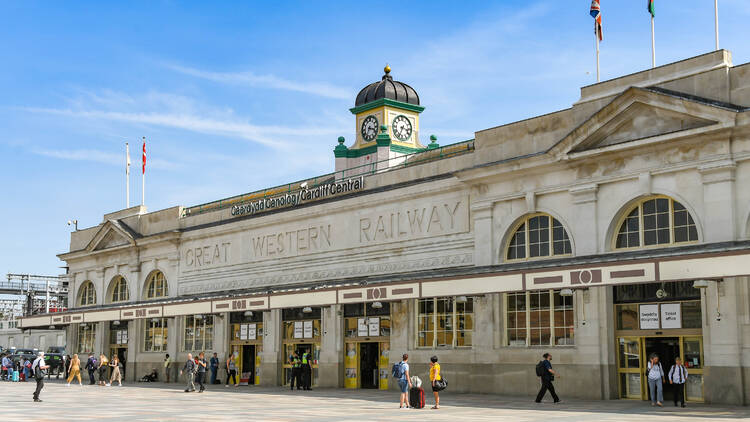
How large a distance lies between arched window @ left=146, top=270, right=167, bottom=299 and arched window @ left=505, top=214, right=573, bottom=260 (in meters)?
24.8

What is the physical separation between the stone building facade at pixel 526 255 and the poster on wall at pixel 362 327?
9 cm

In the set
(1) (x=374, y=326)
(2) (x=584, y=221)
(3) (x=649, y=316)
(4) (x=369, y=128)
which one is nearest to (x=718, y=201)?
(3) (x=649, y=316)

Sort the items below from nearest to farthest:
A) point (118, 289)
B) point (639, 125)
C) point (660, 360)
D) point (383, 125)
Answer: point (660, 360) < point (639, 125) < point (383, 125) < point (118, 289)

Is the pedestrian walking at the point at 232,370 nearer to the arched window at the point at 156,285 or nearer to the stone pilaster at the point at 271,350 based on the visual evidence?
the stone pilaster at the point at 271,350

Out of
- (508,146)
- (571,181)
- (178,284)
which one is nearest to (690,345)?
(571,181)

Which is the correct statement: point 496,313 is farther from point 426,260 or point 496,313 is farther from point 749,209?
point 749,209

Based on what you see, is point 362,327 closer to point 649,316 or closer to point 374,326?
point 374,326

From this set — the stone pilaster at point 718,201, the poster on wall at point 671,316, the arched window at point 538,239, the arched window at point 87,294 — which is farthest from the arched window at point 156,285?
the stone pilaster at point 718,201

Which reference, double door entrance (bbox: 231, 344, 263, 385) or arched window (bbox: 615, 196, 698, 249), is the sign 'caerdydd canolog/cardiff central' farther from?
arched window (bbox: 615, 196, 698, 249)

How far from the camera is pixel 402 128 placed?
4722 cm

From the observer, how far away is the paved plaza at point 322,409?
71.5 ft

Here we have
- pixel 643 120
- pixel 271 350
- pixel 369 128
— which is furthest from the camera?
pixel 369 128

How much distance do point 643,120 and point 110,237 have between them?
118 ft

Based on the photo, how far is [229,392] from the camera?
35062mm
